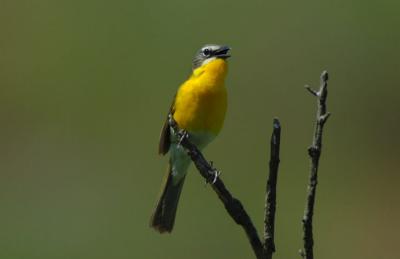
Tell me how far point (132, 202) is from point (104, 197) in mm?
514

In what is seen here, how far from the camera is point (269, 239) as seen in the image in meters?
1.74

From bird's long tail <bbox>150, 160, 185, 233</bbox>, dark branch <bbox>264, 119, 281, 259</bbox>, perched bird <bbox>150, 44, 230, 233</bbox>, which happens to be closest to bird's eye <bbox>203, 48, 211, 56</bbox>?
perched bird <bbox>150, 44, 230, 233</bbox>

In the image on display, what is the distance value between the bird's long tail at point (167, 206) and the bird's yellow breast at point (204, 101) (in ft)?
1.14

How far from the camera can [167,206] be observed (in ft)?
14.3

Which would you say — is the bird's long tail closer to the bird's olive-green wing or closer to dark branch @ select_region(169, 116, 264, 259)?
the bird's olive-green wing

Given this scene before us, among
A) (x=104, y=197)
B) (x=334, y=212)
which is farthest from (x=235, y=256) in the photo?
(x=104, y=197)

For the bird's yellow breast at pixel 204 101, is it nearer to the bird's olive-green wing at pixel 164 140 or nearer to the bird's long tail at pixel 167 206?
the bird's olive-green wing at pixel 164 140

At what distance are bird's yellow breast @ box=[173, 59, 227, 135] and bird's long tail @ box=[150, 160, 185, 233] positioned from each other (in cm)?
35

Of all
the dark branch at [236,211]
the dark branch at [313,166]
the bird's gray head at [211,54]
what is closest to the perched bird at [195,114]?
the bird's gray head at [211,54]

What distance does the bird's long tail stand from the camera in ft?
13.9

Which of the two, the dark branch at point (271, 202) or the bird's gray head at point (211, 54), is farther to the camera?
the bird's gray head at point (211, 54)

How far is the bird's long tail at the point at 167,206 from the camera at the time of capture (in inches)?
167

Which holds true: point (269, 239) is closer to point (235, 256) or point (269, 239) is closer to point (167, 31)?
point (235, 256)

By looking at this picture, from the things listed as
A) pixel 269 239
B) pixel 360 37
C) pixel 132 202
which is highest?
pixel 360 37
